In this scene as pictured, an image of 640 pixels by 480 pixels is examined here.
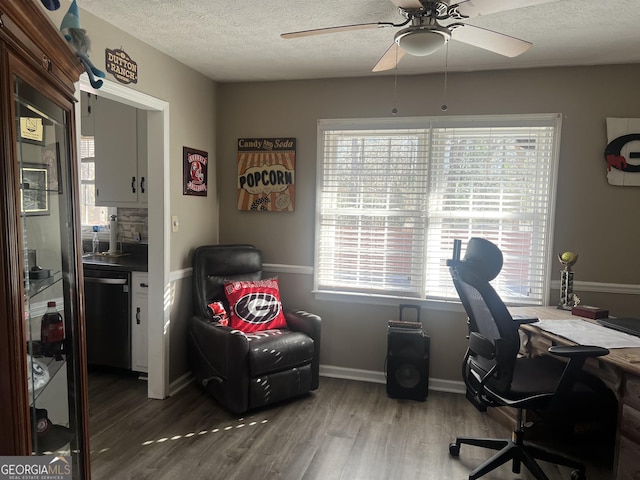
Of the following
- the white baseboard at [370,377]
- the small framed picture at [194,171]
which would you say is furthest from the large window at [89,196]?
the white baseboard at [370,377]

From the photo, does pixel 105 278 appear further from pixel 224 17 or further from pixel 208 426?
pixel 224 17

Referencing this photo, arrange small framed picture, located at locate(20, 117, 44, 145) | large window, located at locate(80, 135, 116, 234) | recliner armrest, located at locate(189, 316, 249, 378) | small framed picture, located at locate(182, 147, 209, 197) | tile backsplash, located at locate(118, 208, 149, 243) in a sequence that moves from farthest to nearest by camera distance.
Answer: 1. large window, located at locate(80, 135, 116, 234)
2. tile backsplash, located at locate(118, 208, 149, 243)
3. small framed picture, located at locate(182, 147, 209, 197)
4. recliner armrest, located at locate(189, 316, 249, 378)
5. small framed picture, located at locate(20, 117, 44, 145)

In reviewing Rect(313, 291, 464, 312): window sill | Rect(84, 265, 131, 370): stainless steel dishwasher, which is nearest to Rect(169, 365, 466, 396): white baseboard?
Rect(84, 265, 131, 370): stainless steel dishwasher

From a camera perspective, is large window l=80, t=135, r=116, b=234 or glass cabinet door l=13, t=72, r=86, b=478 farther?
large window l=80, t=135, r=116, b=234

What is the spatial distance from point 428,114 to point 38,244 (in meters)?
2.78

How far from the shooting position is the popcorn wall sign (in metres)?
3.57

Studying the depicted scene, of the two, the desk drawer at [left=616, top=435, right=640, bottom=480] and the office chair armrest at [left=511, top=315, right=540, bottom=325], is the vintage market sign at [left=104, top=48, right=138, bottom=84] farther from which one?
the desk drawer at [left=616, top=435, right=640, bottom=480]

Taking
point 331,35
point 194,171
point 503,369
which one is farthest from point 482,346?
point 194,171

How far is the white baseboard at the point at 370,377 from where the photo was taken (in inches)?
131

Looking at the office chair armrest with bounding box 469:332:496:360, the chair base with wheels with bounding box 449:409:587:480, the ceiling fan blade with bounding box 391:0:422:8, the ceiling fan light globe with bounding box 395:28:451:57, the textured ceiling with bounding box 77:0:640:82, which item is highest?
the textured ceiling with bounding box 77:0:640:82

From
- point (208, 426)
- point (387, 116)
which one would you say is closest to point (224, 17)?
point (387, 116)

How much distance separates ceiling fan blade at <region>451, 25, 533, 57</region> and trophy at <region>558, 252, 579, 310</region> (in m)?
1.51

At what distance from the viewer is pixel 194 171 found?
3375 millimetres

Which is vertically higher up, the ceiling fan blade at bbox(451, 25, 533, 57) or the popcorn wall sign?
the ceiling fan blade at bbox(451, 25, 533, 57)
